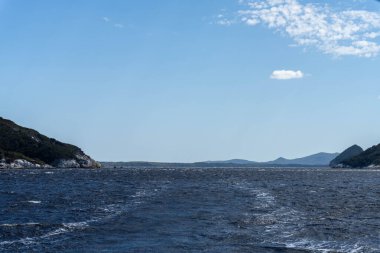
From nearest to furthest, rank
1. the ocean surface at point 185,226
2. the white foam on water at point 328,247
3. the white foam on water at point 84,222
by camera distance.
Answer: the white foam on water at point 328,247
the ocean surface at point 185,226
the white foam on water at point 84,222

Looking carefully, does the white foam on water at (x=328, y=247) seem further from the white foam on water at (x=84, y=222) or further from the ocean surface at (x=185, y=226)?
the white foam on water at (x=84, y=222)

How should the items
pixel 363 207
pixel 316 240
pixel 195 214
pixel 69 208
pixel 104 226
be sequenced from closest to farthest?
pixel 316 240
pixel 104 226
pixel 195 214
pixel 69 208
pixel 363 207

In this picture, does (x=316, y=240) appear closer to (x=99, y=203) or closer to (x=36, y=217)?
(x=36, y=217)

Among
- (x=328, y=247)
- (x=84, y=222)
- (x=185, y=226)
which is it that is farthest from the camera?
(x=84, y=222)

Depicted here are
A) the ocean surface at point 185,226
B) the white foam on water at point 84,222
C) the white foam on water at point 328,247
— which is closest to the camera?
the white foam on water at point 328,247

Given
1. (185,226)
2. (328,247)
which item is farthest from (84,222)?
(328,247)

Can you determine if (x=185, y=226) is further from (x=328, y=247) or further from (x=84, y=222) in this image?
(x=328, y=247)

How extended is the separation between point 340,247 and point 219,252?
821cm

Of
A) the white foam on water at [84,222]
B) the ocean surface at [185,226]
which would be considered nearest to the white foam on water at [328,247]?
the ocean surface at [185,226]

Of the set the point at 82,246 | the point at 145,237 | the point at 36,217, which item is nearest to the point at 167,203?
the point at 36,217

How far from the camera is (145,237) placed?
36.0m

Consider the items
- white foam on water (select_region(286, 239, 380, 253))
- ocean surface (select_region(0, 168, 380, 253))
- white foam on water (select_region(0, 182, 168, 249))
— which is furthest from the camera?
white foam on water (select_region(0, 182, 168, 249))

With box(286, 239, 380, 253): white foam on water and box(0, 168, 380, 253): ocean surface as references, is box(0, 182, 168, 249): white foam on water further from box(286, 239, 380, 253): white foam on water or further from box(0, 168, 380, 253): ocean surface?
box(286, 239, 380, 253): white foam on water

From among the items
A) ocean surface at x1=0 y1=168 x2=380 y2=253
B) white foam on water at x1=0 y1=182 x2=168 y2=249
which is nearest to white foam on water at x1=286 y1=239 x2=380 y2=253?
ocean surface at x1=0 y1=168 x2=380 y2=253
